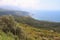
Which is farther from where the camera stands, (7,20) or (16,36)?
(7,20)

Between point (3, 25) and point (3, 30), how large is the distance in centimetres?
57

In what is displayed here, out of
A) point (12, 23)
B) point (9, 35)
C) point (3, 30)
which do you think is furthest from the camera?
point (12, 23)

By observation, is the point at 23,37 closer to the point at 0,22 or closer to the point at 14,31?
the point at 14,31

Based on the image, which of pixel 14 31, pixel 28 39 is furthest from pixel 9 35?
pixel 28 39

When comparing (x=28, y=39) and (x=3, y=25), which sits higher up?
(x=3, y=25)

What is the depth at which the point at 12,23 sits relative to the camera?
13.9 metres

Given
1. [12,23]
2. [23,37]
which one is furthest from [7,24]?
[23,37]

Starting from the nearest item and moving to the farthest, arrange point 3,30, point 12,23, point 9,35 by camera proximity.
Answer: point 9,35 → point 3,30 → point 12,23

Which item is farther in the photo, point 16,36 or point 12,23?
point 12,23

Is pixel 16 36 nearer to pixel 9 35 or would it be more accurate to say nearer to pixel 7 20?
pixel 9 35

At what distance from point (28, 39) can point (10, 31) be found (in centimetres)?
154

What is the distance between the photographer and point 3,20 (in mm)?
14453

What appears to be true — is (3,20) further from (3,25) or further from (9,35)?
(9,35)

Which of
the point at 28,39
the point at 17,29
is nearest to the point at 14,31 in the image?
the point at 17,29
